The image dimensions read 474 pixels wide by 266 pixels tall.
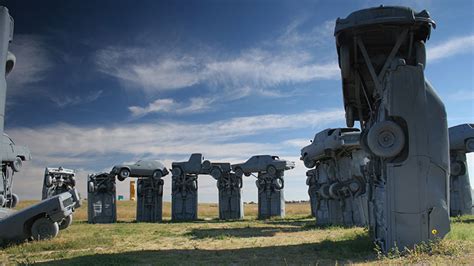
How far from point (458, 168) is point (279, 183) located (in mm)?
15030

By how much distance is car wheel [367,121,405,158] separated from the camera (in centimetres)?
1231

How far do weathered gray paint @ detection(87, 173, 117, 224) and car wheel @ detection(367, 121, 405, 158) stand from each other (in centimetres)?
2733

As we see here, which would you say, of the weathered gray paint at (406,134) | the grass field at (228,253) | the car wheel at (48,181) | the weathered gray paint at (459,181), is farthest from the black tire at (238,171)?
the weathered gray paint at (406,134)

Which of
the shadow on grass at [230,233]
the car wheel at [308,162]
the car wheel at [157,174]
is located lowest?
the shadow on grass at [230,233]

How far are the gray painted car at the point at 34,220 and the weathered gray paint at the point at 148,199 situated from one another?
2028cm

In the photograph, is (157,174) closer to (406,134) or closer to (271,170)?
(271,170)

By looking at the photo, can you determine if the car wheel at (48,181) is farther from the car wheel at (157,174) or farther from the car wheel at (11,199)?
the car wheel at (157,174)

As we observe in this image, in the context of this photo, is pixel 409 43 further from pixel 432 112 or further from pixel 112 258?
pixel 112 258

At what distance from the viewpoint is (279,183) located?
39.1 metres

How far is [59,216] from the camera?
54.1 feet

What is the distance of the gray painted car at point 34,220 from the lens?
1562cm

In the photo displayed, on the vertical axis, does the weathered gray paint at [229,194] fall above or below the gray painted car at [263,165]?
below

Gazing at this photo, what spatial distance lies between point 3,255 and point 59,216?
2.86m

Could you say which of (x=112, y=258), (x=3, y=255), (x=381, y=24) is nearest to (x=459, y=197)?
(x=381, y=24)
